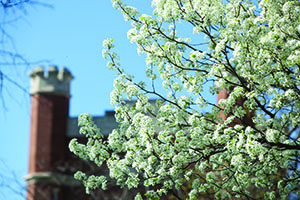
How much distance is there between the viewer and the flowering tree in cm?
881

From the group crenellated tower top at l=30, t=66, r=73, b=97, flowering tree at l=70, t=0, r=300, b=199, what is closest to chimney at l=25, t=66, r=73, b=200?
crenellated tower top at l=30, t=66, r=73, b=97

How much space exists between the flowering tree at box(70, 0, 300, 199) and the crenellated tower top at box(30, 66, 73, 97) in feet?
→ 81.7

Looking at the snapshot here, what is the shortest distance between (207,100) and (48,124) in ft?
87.0

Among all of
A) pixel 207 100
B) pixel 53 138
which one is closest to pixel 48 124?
pixel 53 138

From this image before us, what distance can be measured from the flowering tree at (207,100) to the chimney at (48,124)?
24392 millimetres

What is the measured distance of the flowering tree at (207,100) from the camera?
8.81m

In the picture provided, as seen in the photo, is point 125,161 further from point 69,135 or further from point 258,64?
point 69,135

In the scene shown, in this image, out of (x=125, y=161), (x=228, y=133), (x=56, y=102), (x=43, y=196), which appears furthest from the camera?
(x=56, y=102)

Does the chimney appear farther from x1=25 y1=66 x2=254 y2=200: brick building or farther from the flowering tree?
the flowering tree

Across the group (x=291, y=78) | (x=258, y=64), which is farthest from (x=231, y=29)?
(x=291, y=78)

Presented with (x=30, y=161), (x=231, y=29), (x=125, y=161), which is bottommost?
(x=125, y=161)

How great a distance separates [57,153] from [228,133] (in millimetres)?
26686

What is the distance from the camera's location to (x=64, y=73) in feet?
113

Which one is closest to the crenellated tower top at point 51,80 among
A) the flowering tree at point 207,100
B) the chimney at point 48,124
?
the chimney at point 48,124
